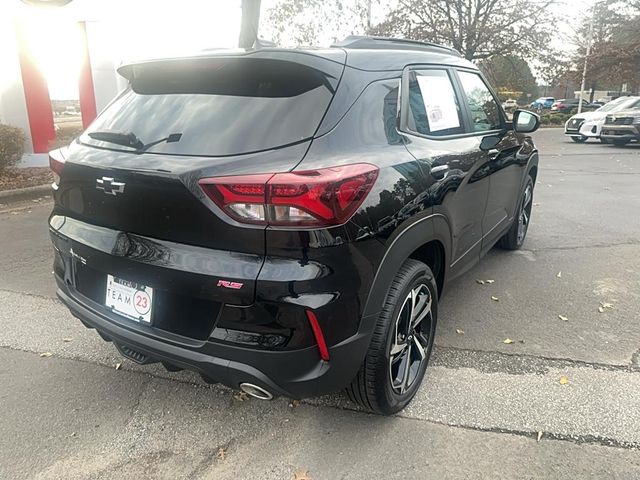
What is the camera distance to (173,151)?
219 cm

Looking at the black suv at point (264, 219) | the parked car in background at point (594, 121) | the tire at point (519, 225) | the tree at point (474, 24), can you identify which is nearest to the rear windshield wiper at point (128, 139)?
the black suv at point (264, 219)

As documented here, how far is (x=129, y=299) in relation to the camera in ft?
7.54

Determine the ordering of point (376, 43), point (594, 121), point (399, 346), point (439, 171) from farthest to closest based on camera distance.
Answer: point (594, 121)
point (376, 43)
point (439, 171)
point (399, 346)

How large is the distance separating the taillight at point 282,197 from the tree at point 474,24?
68.6 feet

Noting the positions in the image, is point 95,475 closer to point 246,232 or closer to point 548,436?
point 246,232

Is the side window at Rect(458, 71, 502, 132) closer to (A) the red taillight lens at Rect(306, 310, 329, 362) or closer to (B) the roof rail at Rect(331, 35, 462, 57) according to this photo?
(B) the roof rail at Rect(331, 35, 462, 57)

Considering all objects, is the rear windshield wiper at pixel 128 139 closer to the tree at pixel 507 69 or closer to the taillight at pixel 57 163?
the taillight at pixel 57 163

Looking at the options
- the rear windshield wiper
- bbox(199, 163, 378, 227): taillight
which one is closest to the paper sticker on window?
bbox(199, 163, 378, 227): taillight

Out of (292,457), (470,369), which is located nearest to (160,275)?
(292,457)

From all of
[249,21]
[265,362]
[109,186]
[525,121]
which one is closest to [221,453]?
[265,362]

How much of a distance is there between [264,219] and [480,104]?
2499mm

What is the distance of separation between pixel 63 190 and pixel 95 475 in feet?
4.40

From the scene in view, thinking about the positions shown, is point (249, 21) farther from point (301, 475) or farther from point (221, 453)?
point (301, 475)

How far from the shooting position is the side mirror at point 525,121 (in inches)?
171
